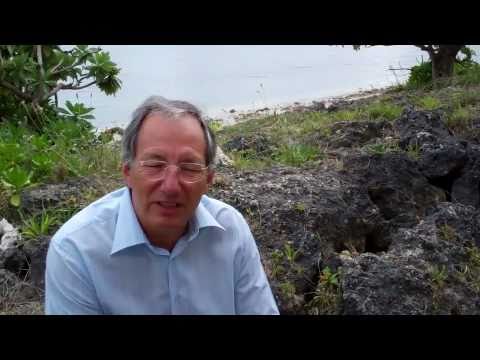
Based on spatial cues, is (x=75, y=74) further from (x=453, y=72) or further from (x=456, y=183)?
(x=453, y=72)

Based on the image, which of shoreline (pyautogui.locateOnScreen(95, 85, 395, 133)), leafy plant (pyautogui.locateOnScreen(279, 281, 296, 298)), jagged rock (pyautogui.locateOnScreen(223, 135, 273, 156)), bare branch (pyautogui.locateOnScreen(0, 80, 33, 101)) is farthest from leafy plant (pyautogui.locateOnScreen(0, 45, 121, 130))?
leafy plant (pyautogui.locateOnScreen(279, 281, 296, 298))

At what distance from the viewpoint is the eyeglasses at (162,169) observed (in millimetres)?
1617

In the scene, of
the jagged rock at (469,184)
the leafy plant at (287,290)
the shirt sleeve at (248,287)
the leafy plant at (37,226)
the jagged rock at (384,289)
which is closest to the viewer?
the shirt sleeve at (248,287)

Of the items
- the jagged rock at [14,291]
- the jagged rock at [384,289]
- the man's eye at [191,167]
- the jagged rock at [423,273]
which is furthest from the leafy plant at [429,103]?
the man's eye at [191,167]

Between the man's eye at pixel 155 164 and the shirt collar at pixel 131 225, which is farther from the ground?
the man's eye at pixel 155 164

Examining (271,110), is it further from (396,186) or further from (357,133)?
(396,186)

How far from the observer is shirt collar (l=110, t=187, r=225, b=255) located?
5.51ft

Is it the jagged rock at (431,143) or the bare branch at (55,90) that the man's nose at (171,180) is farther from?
the bare branch at (55,90)

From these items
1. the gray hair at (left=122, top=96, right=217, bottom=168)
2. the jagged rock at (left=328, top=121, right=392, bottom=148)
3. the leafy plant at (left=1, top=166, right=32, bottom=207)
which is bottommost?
the leafy plant at (left=1, top=166, right=32, bottom=207)

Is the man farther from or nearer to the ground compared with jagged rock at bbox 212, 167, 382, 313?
farther from the ground

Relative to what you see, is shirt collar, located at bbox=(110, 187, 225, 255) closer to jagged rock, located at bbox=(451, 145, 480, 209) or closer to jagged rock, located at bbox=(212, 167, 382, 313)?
jagged rock, located at bbox=(212, 167, 382, 313)

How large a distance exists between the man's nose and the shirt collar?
0.18 meters
